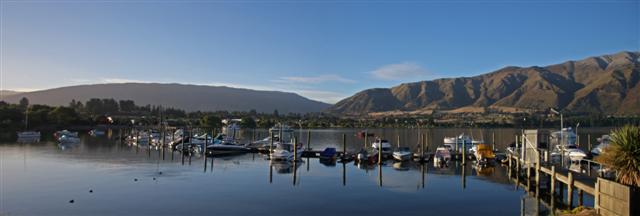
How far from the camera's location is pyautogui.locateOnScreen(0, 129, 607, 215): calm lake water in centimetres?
3247

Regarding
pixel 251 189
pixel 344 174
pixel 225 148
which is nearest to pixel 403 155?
pixel 344 174

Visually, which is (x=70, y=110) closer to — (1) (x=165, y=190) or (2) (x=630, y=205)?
(1) (x=165, y=190)

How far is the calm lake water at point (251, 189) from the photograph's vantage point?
3247cm

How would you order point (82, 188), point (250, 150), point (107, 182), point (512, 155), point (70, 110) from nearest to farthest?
point (82, 188), point (107, 182), point (512, 155), point (250, 150), point (70, 110)

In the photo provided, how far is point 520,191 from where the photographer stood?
1598 inches

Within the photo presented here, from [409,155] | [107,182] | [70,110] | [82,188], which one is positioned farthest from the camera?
[70,110]

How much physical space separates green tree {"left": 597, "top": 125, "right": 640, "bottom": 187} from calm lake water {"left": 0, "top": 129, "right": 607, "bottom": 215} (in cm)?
1127

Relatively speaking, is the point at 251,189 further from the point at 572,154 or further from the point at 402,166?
the point at 572,154

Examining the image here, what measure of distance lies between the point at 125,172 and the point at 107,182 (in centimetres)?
778

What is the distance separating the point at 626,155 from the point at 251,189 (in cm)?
2752

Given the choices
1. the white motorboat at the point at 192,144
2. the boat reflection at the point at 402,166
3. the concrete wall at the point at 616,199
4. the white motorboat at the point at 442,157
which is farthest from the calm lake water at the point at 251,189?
the white motorboat at the point at 192,144

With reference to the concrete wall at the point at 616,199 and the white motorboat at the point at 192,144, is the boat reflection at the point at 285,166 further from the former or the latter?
the concrete wall at the point at 616,199

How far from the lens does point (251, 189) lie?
135 feet

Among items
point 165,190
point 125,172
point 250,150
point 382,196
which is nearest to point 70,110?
point 250,150
